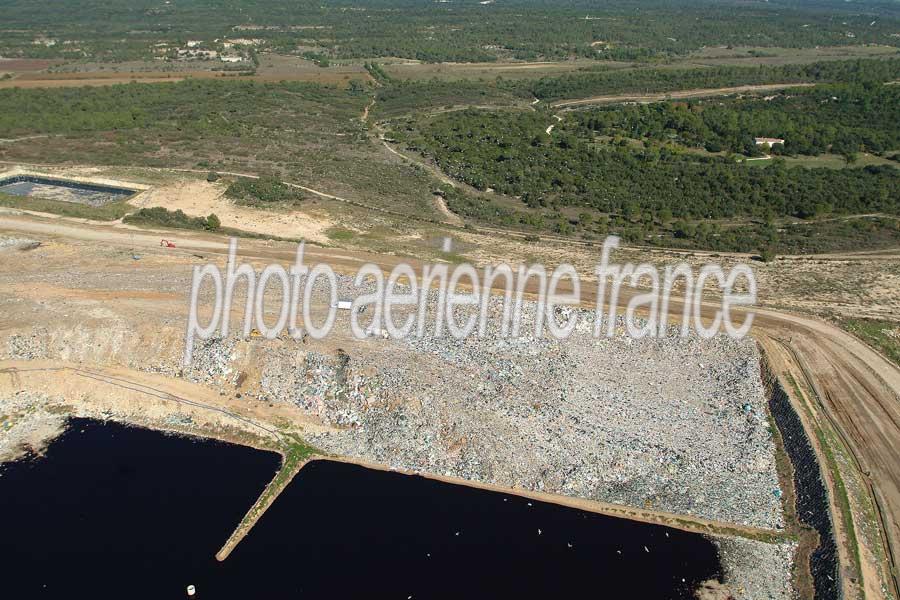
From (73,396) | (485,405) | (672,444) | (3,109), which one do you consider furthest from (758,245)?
(3,109)

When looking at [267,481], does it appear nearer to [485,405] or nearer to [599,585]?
[485,405]

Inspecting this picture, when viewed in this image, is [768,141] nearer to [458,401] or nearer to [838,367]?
[838,367]

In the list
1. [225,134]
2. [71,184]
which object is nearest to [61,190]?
[71,184]

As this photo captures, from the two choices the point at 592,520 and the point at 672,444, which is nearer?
the point at 592,520

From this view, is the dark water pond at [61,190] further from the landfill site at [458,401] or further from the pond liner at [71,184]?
the landfill site at [458,401]

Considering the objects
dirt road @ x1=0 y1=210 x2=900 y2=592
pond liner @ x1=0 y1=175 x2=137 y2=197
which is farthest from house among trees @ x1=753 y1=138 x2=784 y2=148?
pond liner @ x1=0 y1=175 x2=137 y2=197

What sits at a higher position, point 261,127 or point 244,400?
point 261,127

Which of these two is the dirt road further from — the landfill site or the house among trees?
the house among trees
